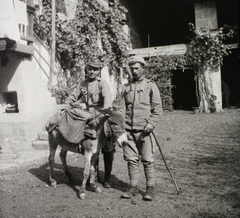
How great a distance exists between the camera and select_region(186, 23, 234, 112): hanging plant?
41.3ft

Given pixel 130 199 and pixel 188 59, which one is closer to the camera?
pixel 130 199

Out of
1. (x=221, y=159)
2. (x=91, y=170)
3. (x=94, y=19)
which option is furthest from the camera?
(x=94, y=19)

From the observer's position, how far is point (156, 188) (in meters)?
4.27

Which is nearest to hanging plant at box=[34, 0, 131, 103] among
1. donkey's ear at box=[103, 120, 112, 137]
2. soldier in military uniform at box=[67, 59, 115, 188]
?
soldier in military uniform at box=[67, 59, 115, 188]

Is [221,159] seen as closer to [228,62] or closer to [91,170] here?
[91,170]

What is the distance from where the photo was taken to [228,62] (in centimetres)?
1819

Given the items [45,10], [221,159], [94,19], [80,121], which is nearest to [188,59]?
[94,19]

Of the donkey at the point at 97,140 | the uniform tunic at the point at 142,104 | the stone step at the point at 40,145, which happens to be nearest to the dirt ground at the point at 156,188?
the donkey at the point at 97,140

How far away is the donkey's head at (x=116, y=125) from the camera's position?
144 inches

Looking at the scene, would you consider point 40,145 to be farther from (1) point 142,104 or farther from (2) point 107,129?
(1) point 142,104

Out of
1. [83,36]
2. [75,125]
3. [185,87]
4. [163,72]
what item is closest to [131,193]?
[75,125]

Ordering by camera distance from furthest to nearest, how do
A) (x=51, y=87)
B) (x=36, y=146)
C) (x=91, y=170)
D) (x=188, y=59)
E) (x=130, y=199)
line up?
(x=188, y=59) < (x=51, y=87) < (x=36, y=146) < (x=91, y=170) < (x=130, y=199)

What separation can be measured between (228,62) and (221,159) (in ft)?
46.8

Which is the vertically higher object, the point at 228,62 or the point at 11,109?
the point at 228,62
